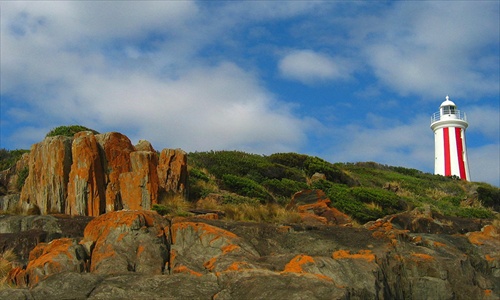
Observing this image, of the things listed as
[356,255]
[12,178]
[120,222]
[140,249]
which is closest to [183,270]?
[140,249]

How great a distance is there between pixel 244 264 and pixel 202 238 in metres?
1.90

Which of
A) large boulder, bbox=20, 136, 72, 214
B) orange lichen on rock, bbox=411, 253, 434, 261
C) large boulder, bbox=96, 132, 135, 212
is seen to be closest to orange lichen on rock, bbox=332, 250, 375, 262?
orange lichen on rock, bbox=411, 253, 434, 261

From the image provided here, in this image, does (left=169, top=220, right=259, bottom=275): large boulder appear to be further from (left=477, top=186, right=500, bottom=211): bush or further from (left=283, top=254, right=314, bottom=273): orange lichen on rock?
(left=477, top=186, right=500, bottom=211): bush

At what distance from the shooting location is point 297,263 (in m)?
12.0

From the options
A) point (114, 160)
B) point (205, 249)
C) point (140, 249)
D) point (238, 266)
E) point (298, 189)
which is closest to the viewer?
point (238, 266)

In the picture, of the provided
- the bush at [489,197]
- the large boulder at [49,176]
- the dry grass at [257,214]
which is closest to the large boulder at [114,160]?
the large boulder at [49,176]

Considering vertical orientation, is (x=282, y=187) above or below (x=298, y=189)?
above

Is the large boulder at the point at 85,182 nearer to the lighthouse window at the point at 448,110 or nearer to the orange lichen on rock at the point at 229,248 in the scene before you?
the orange lichen on rock at the point at 229,248

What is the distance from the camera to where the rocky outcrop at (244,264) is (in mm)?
10445

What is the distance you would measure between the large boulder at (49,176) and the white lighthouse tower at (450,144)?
123 feet

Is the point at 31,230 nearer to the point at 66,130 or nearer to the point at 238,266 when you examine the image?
the point at 238,266

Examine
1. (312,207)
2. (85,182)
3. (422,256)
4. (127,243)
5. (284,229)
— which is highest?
(85,182)

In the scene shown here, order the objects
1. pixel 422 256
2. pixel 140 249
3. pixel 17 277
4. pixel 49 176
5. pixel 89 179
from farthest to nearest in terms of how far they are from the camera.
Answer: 1. pixel 49 176
2. pixel 89 179
3. pixel 422 256
4. pixel 140 249
5. pixel 17 277

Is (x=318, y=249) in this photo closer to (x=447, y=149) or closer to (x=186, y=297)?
(x=186, y=297)
